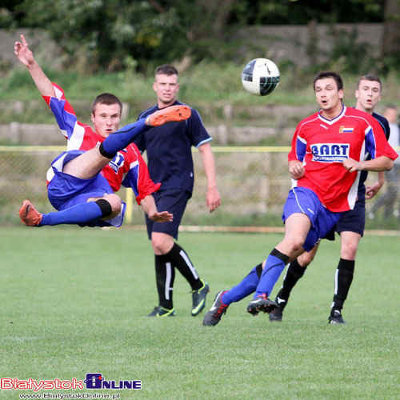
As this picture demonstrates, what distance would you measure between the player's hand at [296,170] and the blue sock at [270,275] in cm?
76

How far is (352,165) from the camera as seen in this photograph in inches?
263

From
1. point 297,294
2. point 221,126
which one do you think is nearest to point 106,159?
point 297,294

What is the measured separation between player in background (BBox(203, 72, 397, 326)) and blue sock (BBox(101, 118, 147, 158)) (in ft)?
4.29

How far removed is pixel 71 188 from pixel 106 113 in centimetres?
68

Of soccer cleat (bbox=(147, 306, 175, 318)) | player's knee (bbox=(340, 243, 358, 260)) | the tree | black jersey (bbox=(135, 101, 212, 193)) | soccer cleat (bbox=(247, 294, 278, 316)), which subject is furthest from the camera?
the tree

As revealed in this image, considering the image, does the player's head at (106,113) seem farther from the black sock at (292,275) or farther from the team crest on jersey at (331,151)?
the black sock at (292,275)

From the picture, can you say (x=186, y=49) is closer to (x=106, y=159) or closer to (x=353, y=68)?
(x=353, y=68)

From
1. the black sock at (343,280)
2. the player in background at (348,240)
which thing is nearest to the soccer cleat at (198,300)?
the player in background at (348,240)

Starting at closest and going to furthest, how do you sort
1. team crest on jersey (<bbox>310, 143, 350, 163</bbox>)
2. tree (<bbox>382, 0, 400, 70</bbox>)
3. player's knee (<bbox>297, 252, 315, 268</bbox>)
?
team crest on jersey (<bbox>310, 143, 350, 163</bbox>) < player's knee (<bbox>297, 252, 315, 268</bbox>) < tree (<bbox>382, 0, 400, 70</bbox>)

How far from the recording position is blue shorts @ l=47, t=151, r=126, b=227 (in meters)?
6.92

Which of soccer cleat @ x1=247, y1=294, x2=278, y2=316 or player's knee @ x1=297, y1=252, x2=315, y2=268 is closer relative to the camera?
soccer cleat @ x1=247, y1=294, x2=278, y2=316

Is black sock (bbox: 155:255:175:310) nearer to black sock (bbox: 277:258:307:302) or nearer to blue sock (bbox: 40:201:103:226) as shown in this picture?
black sock (bbox: 277:258:307:302)

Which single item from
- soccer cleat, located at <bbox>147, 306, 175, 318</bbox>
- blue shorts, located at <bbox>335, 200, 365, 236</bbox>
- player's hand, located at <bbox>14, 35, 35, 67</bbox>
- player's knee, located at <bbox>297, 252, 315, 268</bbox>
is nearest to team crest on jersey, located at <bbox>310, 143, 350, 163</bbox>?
blue shorts, located at <bbox>335, 200, 365, 236</bbox>

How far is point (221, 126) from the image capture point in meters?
20.3
